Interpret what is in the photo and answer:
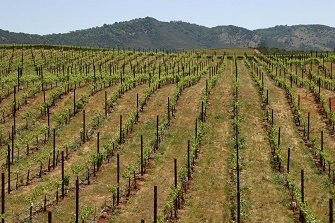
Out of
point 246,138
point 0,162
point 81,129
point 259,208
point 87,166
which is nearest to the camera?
point 259,208

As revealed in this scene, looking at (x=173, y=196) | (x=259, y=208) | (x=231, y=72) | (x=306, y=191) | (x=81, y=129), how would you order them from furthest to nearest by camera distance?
(x=231, y=72)
(x=81, y=129)
(x=306, y=191)
(x=259, y=208)
(x=173, y=196)

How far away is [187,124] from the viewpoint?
33906 millimetres

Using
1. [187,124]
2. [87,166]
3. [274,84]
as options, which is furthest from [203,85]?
[87,166]

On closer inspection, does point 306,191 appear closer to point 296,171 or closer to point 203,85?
point 296,171

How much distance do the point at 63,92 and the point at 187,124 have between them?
1753cm

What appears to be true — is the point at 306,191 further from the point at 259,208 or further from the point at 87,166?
the point at 87,166

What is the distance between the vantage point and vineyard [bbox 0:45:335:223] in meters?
19.8

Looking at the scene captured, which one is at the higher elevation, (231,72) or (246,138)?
(231,72)

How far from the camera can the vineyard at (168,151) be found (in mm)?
19828

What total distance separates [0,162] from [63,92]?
17751mm

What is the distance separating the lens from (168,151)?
28.5m

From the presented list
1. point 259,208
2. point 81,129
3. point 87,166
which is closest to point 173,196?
point 259,208

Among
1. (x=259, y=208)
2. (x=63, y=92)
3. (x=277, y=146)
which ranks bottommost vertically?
(x=259, y=208)

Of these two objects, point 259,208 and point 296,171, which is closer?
point 259,208
